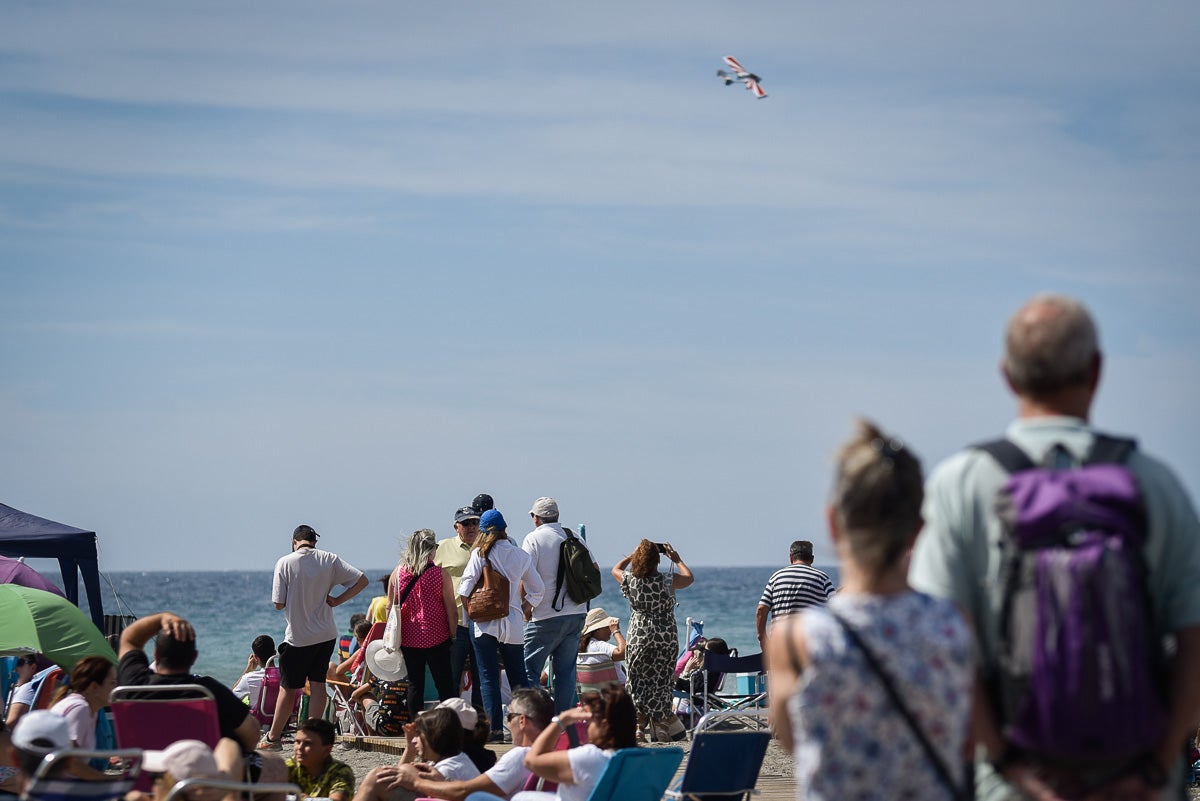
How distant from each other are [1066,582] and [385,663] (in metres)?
7.75

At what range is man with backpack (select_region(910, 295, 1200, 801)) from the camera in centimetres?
232

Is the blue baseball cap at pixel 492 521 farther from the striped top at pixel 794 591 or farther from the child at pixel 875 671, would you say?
the child at pixel 875 671

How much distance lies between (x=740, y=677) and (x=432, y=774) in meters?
5.75

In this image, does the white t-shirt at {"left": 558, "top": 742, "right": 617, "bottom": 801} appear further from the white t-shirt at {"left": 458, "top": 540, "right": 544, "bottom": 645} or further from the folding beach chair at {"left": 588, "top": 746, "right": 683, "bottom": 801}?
the white t-shirt at {"left": 458, "top": 540, "right": 544, "bottom": 645}

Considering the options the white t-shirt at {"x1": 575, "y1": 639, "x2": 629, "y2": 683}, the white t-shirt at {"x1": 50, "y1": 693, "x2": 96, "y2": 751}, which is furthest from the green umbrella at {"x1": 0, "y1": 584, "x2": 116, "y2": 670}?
the white t-shirt at {"x1": 575, "y1": 639, "x2": 629, "y2": 683}

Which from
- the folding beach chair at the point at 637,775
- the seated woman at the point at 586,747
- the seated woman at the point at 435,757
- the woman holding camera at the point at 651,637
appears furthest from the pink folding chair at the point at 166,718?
the woman holding camera at the point at 651,637

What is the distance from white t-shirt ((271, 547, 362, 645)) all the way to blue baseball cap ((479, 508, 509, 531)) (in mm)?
980

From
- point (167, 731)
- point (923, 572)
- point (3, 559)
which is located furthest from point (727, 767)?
point (3, 559)

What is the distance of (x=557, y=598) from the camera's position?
9375 millimetres

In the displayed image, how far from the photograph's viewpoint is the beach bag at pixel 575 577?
9297 mm

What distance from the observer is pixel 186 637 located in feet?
17.4

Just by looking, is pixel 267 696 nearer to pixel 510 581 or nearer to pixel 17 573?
pixel 17 573

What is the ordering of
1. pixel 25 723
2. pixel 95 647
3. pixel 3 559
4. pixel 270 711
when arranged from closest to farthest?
pixel 25 723
pixel 95 647
pixel 270 711
pixel 3 559

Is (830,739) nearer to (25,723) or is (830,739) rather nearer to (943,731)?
(943,731)
